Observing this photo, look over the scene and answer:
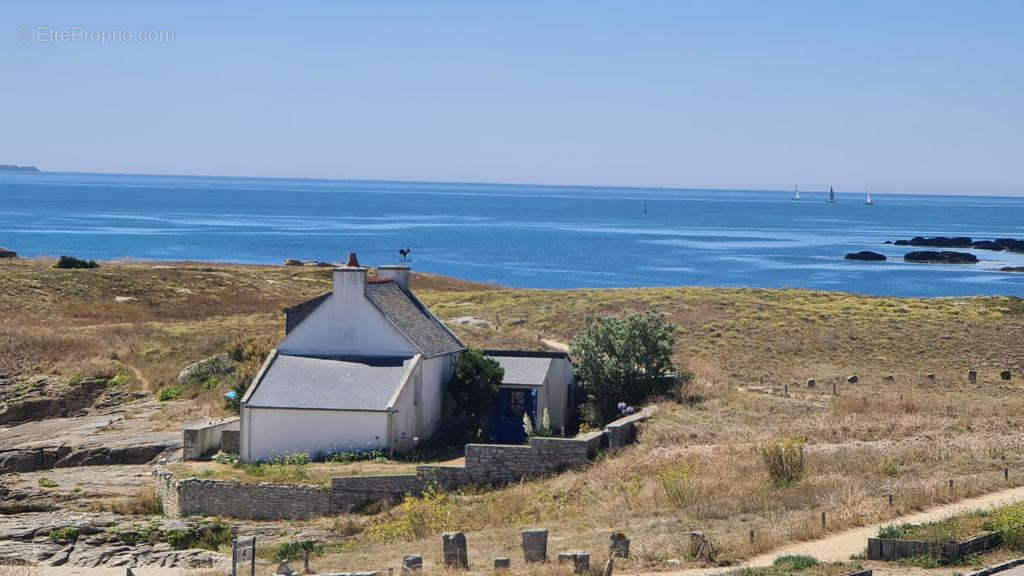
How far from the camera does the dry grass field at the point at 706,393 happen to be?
72.4 ft

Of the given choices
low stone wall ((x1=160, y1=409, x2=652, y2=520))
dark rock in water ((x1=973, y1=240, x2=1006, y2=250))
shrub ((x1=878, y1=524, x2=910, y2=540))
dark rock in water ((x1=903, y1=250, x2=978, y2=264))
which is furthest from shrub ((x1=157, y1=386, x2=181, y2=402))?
dark rock in water ((x1=973, y1=240, x2=1006, y2=250))

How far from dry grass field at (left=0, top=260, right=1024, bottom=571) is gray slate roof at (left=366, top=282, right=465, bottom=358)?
22.8 feet

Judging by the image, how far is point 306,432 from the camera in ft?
106

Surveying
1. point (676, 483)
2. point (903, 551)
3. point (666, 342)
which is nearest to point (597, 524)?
point (676, 483)

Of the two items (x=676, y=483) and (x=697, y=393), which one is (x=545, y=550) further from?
(x=697, y=393)

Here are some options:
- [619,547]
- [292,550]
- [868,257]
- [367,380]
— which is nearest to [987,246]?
[868,257]

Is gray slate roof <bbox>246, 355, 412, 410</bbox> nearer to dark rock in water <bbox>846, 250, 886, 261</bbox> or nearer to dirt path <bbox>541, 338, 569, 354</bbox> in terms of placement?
dirt path <bbox>541, 338, 569, 354</bbox>

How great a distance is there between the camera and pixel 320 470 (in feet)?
99.5

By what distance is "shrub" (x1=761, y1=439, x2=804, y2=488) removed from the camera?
2419 centimetres

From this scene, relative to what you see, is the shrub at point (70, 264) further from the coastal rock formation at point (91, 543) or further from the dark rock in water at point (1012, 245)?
the dark rock in water at point (1012, 245)

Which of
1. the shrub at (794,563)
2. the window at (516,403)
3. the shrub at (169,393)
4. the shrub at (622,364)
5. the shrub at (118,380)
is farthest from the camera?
the shrub at (118,380)

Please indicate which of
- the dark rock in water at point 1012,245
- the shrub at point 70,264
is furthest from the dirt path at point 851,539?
the dark rock in water at point 1012,245

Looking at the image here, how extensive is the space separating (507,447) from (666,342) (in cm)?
877

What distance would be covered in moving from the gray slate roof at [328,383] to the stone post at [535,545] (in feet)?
44.8
